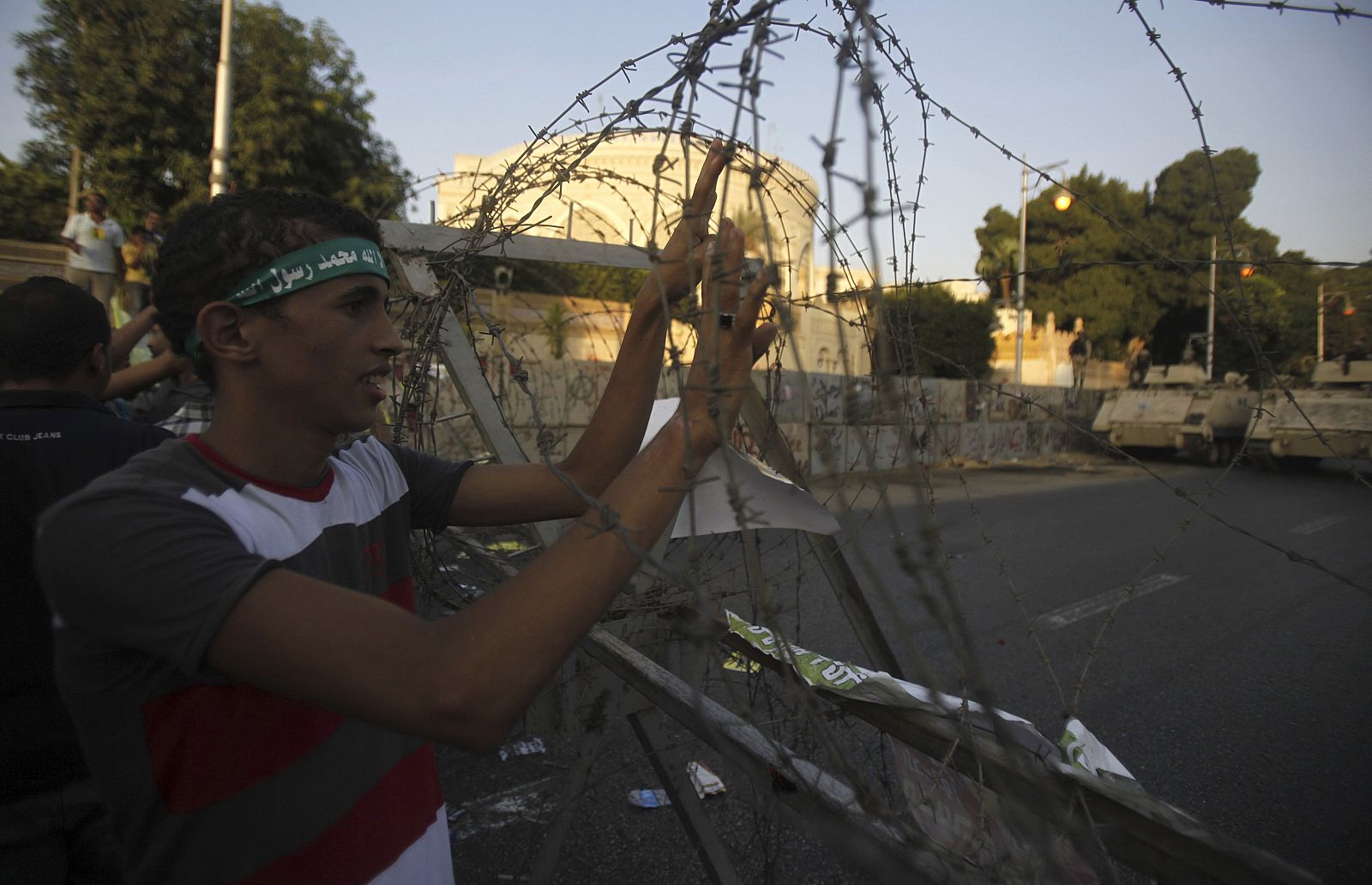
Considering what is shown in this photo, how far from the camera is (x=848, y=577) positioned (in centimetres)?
197

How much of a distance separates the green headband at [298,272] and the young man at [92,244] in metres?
9.72

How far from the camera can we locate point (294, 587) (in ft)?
2.92

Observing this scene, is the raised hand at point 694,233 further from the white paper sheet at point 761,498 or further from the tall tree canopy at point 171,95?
the tall tree canopy at point 171,95

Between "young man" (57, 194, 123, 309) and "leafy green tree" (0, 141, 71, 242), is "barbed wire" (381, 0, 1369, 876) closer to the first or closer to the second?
"young man" (57, 194, 123, 309)

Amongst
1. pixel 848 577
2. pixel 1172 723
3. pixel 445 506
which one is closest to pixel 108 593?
pixel 445 506

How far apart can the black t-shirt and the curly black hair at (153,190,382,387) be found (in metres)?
0.74

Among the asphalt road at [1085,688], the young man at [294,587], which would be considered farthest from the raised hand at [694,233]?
the asphalt road at [1085,688]

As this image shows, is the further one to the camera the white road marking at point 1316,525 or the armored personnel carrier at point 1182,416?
the armored personnel carrier at point 1182,416

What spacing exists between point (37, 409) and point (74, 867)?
0.97 metres

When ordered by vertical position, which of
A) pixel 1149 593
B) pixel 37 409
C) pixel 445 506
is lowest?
pixel 1149 593

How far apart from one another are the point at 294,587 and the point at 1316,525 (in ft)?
38.8

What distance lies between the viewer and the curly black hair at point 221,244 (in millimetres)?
1170

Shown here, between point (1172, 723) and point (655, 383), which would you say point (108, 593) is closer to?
point (655, 383)

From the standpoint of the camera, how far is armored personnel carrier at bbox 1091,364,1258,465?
17266mm
